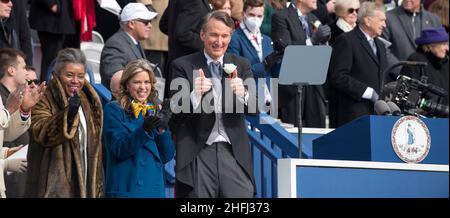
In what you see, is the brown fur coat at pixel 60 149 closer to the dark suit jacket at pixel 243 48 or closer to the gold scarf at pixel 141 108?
the gold scarf at pixel 141 108

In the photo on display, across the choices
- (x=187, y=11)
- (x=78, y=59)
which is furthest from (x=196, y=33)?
(x=78, y=59)

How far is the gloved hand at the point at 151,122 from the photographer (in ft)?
32.2

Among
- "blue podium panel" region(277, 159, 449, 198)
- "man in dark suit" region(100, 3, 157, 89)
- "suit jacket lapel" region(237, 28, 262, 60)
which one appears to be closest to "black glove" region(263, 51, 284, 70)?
"suit jacket lapel" region(237, 28, 262, 60)

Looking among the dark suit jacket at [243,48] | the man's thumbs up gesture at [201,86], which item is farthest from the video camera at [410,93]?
the man's thumbs up gesture at [201,86]

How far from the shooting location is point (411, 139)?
37.4ft

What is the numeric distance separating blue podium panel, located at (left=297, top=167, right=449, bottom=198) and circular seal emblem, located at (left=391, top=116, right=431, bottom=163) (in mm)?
218

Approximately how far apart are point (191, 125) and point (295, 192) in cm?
95

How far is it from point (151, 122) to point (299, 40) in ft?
12.7

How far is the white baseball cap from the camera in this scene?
12523mm

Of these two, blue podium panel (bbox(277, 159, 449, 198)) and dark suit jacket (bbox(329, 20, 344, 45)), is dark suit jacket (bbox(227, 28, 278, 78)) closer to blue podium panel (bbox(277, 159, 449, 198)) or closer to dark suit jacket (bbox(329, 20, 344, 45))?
blue podium panel (bbox(277, 159, 449, 198))

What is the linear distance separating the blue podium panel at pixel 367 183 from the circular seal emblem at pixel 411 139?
218 mm

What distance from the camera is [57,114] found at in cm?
1014
